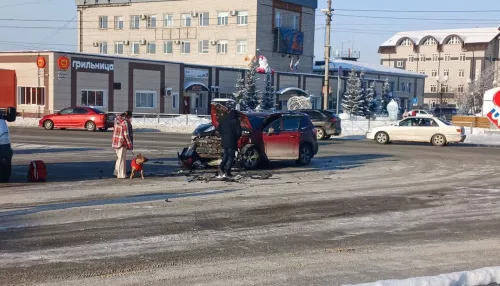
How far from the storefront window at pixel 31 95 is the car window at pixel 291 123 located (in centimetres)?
3387

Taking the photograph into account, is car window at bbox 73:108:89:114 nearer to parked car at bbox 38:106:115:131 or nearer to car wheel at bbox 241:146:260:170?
parked car at bbox 38:106:115:131

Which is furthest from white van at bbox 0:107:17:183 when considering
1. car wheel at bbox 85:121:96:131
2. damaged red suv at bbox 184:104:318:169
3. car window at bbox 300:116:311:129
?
car wheel at bbox 85:121:96:131

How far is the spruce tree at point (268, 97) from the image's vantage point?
60.8 metres

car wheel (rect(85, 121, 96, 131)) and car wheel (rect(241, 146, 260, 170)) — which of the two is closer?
car wheel (rect(241, 146, 260, 170))

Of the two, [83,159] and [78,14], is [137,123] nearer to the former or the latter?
[83,159]

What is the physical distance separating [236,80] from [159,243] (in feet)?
185

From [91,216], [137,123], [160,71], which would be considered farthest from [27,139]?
[160,71]

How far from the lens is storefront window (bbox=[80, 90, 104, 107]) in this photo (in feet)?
164

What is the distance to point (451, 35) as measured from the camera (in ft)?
369

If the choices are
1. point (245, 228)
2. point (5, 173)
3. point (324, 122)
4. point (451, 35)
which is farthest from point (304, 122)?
point (451, 35)

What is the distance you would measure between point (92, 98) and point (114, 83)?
242 cm

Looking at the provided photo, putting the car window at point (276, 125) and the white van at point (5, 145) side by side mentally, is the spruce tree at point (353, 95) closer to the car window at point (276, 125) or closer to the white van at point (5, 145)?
the car window at point (276, 125)

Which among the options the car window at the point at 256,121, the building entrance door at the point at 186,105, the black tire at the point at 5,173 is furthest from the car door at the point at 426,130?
the building entrance door at the point at 186,105

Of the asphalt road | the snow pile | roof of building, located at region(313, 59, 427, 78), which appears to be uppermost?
roof of building, located at region(313, 59, 427, 78)
